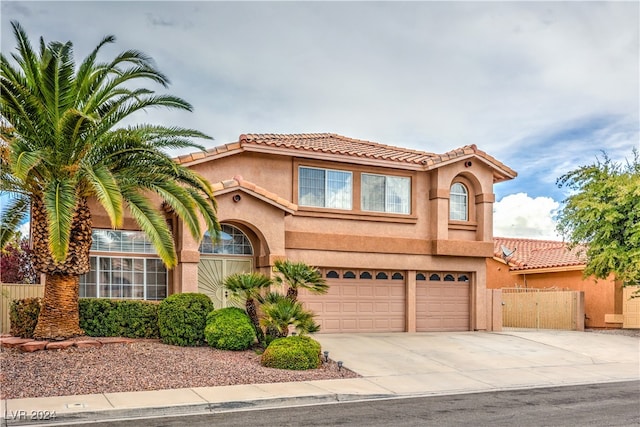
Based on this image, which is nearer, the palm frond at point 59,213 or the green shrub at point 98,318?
the palm frond at point 59,213

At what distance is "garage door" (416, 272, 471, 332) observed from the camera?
23812 millimetres

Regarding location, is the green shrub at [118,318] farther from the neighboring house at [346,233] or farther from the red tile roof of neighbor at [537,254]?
the red tile roof of neighbor at [537,254]

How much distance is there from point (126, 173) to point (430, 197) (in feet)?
37.8

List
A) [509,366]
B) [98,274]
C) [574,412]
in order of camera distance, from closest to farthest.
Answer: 1. [574,412]
2. [509,366]
3. [98,274]

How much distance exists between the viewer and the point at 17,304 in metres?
17.1

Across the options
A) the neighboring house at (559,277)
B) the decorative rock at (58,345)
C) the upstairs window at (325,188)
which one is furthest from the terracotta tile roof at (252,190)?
the neighboring house at (559,277)

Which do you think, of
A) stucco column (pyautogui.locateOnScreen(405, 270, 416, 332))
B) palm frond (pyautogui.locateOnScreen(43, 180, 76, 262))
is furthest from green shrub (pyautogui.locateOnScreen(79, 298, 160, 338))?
stucco column (pyautogui.locateOnScreen(405, 270, 416, 332))

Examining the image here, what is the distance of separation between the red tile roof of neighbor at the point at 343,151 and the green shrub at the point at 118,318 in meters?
4.91

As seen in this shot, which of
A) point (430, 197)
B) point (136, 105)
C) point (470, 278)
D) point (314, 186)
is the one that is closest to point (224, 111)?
point (314, 186)

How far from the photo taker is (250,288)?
17.2m

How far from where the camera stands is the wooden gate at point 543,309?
86.0ft

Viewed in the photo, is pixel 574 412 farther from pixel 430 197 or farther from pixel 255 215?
pixel 430 197

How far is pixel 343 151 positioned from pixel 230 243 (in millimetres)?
4797

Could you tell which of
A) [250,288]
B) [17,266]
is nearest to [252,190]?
[250,288]
